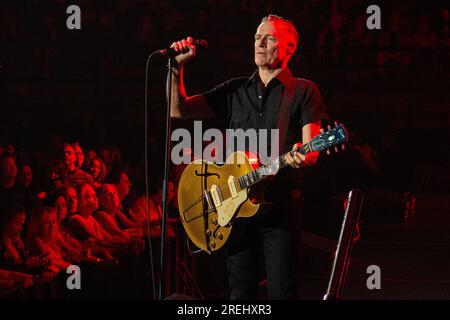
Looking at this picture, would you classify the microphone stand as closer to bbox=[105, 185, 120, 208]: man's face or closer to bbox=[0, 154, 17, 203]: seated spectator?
bbox=[0, 154, 17, 203]: seated spectator

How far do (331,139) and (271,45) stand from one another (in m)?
0.56

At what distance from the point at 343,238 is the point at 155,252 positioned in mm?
2853

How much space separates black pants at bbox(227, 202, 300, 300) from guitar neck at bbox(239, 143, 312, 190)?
149 millimetres

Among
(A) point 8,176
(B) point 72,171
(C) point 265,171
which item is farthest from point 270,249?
(B) point 72,171

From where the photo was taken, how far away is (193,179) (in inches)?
130

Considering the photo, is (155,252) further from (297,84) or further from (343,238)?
(343,238)

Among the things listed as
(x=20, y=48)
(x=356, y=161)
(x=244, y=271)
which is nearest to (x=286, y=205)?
(x=244, y=271)

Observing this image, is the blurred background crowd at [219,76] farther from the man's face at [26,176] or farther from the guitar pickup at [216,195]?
the guitar pickup at [216,195]

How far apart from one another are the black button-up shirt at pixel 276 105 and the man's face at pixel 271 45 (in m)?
0.08

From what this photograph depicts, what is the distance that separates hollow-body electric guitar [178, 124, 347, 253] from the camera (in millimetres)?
2730

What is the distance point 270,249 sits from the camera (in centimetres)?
288

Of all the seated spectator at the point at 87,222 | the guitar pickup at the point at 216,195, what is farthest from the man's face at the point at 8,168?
the guitar pickup at the point at 216,195

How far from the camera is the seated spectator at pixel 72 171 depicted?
17.1ft

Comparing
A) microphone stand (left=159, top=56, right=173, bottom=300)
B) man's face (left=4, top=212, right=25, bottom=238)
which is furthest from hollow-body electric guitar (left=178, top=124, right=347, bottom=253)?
man's face (left=4, top=212, right=25, bottom=238)
